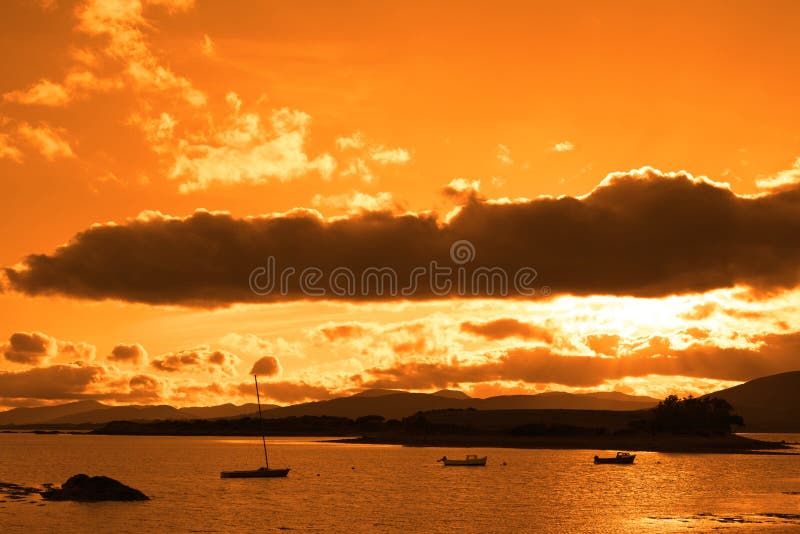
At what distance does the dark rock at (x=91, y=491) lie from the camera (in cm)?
9569

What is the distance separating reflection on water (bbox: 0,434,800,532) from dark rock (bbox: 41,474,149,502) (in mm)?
2141

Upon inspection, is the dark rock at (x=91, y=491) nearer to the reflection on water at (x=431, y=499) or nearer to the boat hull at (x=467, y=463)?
the reflection on water at (x=431, y=499)

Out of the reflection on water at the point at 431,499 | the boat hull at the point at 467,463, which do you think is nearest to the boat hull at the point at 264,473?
the reflection on water at the point at 431,499

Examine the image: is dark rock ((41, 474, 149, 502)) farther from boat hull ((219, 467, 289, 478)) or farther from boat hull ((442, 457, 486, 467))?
boat hull ((442, 457, 486, 467))

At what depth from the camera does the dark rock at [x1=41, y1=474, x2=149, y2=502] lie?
9569 cm

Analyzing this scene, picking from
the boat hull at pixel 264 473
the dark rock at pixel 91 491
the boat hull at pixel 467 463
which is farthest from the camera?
the boat hull at pixel 467 463

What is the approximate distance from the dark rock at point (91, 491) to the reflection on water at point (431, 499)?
2141mm

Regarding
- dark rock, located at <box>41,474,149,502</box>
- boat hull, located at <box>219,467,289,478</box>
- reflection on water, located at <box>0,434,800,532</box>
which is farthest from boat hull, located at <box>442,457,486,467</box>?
dark rock, located at <box>41,474,149,502</box>

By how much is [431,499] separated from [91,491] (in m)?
36.3

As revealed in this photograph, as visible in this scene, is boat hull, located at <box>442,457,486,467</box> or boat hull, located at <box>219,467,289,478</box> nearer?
boat hull, located at <box>219,467,289,478</box>

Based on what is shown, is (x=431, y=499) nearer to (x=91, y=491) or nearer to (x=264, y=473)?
(x=264, y=473)

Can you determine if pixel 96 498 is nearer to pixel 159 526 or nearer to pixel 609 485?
Answer: pixel 159 526

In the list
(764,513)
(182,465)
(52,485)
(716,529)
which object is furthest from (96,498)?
(182,465)

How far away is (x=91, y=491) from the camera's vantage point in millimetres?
95812
